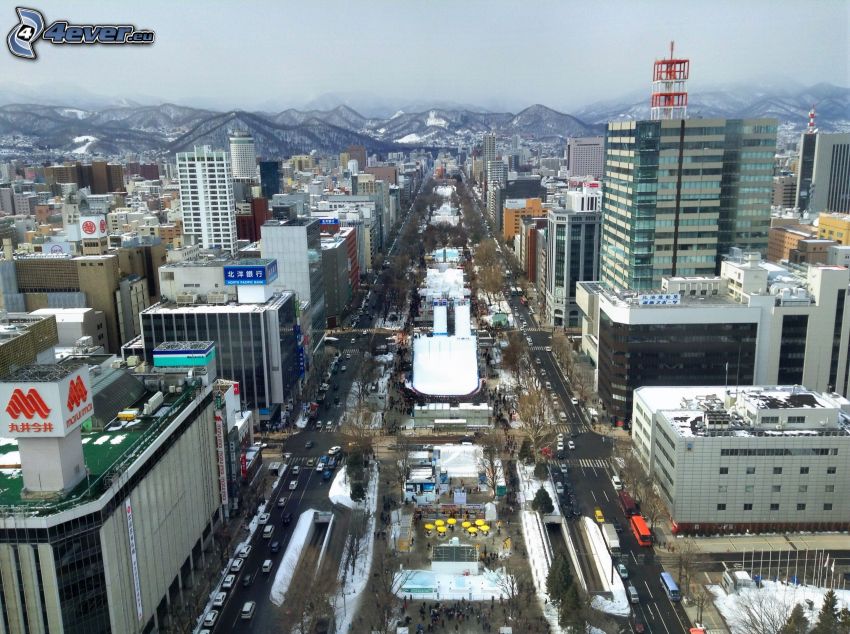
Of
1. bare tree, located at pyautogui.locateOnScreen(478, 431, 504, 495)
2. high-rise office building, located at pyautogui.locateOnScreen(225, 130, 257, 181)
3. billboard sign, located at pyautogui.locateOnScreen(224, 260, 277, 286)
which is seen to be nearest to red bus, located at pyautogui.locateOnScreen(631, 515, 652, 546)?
bare tree, located at pyautogui.locateOnScreen(478, 431, 504, 495)

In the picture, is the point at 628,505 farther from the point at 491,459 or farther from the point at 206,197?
the point at 206,197

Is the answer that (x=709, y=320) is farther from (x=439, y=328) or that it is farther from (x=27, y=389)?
(x=27, y=389)

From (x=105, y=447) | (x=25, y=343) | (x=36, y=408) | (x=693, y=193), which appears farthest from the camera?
(x=693, y=193)

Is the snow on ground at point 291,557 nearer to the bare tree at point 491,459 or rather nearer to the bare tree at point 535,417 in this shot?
the bare tree at point 491,459

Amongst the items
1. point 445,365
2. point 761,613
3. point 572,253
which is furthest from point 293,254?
point 761,613

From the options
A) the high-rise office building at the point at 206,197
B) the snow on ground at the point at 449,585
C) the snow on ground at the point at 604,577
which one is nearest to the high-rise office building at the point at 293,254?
the high-rise office building at the point at 206,197

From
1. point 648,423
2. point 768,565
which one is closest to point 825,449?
point 768,565
